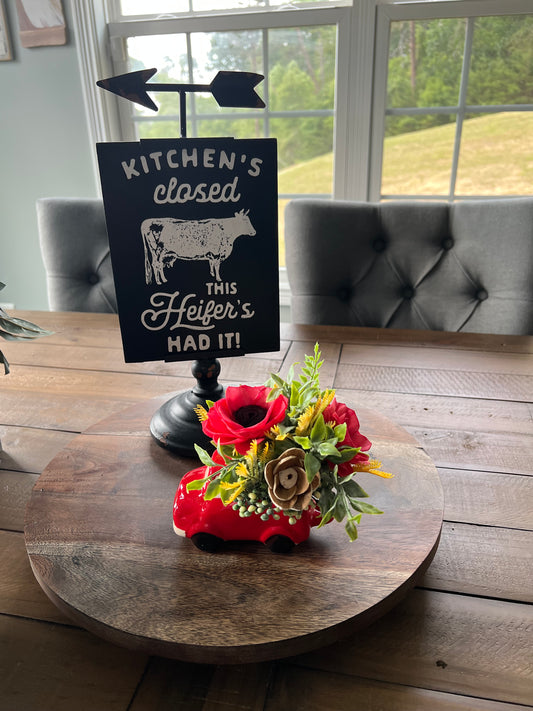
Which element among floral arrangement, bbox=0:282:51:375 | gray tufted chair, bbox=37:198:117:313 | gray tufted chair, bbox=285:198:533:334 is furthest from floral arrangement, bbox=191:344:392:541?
gray tufted chair, bbox=37:198:117:313

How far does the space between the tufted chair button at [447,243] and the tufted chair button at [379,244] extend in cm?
14

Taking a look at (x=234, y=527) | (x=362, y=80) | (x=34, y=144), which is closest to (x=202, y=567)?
(x=234, y=527)

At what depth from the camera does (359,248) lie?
1.37m

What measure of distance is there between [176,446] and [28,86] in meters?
1.99

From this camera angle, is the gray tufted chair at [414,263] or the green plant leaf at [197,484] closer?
the green plant leaf at [197,484]

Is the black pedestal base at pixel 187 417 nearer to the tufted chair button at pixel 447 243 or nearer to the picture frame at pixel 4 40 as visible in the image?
the tufted chair button at pixel 447 243

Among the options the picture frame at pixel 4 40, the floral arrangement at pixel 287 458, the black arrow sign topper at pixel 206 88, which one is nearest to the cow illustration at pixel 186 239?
the black arrow sign topper at pixel 206 88

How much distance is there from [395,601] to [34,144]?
2.28 meters

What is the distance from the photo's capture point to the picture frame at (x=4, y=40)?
2.03 m

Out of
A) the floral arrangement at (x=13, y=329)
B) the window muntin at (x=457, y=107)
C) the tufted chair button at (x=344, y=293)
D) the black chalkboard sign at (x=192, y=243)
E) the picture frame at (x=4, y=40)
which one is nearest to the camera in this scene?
the black chalkboard sign at (x=192, y=243)

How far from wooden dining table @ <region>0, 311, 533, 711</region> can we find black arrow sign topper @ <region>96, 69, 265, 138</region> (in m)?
0.45

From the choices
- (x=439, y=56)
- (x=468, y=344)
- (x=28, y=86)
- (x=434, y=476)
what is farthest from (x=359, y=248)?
(x=28, y=86)

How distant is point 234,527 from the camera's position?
0.56 metres

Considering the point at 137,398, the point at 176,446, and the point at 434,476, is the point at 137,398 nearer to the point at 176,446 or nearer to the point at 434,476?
the point at 176,446
